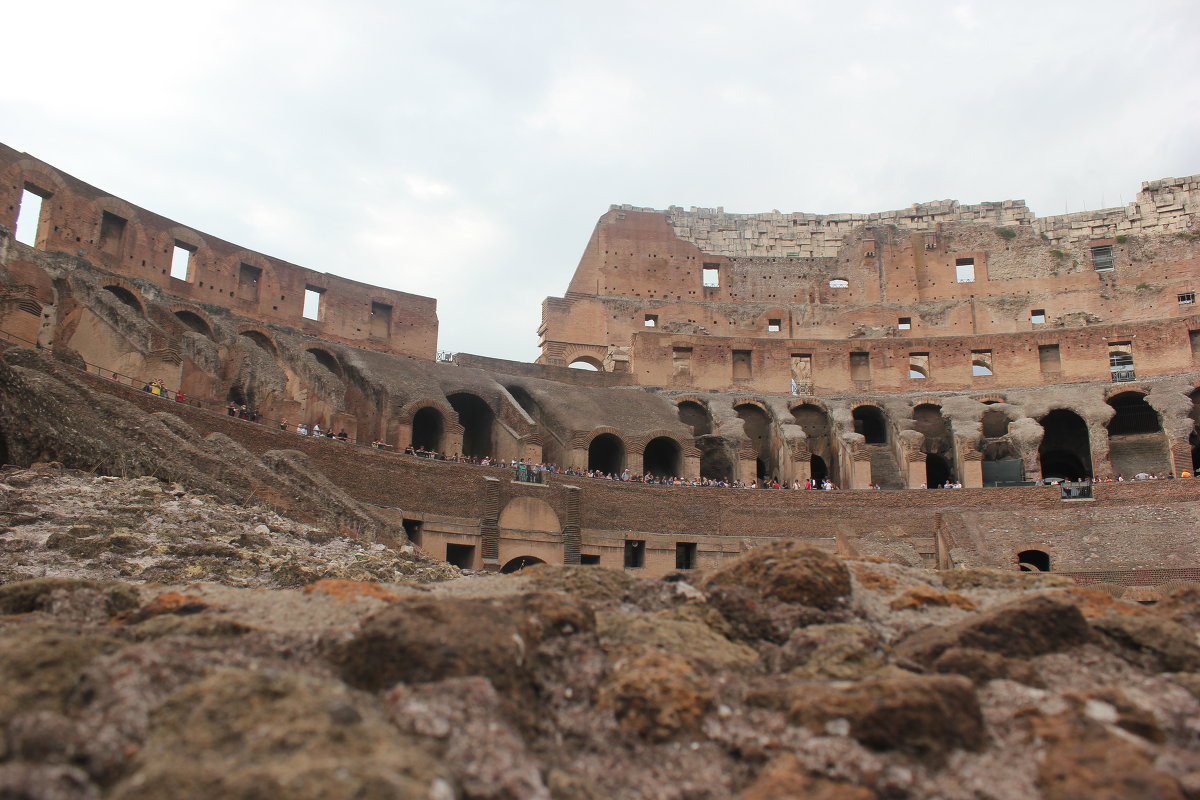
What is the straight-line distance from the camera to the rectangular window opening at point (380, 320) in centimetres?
4250

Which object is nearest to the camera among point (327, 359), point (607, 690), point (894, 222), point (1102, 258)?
point (607, 690)

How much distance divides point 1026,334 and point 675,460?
17.0 metres

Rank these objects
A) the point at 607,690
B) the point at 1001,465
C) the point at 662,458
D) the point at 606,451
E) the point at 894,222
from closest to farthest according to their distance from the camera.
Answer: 1. the point at 607,690
2. the point at 1001,465
3. the point at 606,451
4. the point at 662,458
5. the point at 894,222

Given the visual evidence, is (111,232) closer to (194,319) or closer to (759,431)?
(194,319)

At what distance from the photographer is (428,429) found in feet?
120

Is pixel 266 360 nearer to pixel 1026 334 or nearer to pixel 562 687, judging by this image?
pixel 562 687

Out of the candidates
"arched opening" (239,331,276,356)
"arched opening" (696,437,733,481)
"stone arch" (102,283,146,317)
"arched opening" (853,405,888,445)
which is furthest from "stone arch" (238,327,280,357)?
"arched opening" (853,405,888,445)

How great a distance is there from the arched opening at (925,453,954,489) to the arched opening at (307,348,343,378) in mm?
24068

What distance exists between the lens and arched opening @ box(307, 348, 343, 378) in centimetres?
3697

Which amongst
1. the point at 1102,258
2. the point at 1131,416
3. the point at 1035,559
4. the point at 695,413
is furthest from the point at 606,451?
the point at 1102,258

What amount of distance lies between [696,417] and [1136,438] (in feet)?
57.2

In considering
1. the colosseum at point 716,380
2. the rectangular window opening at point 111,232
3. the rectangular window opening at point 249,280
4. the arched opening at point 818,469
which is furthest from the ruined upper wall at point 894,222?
the rectangular window opening at point 111,232

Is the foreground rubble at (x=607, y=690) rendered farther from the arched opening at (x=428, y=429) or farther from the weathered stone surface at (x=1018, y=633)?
the arched opening at (x=428, y=429)

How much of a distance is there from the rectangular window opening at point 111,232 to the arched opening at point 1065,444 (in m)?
36.6
